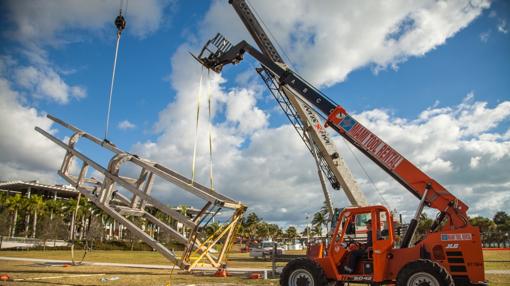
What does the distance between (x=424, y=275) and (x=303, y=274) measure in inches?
111

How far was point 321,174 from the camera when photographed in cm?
1877

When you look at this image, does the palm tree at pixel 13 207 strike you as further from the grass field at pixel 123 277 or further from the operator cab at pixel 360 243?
the operator cab at pixel 360 243

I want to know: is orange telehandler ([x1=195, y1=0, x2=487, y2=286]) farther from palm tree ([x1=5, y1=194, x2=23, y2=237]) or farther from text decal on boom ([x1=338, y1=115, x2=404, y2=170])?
palm tree ([x1=5, y1=194, x2=23, y2=237])

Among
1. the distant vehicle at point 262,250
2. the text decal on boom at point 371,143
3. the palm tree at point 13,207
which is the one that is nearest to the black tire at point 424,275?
the text decal on boom at point 371,143

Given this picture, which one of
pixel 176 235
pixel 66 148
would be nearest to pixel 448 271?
pixel 176 235

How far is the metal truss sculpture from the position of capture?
46.9 feet

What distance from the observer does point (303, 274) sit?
31.7ft

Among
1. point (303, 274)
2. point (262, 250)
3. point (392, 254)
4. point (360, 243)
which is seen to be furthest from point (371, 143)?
point (262, 250)

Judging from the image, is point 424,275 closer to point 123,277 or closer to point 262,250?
point 123,277

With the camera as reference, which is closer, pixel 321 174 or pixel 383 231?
pixel 383 231

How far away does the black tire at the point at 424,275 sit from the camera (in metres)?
7.79

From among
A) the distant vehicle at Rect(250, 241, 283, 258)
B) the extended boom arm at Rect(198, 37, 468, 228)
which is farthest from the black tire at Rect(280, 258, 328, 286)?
the distant vehicle at Rect(250, 241, 283, 258)

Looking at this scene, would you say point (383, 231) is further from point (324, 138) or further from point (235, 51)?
point (235, 51)

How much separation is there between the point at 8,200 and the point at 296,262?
6651 centimetres
